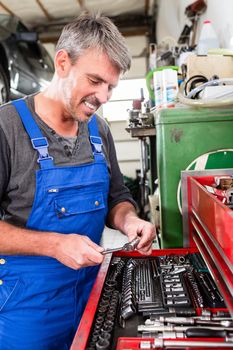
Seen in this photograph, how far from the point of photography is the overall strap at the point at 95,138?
1.13 m

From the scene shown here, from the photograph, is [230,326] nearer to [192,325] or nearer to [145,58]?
[192,325]

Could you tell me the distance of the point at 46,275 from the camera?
99 cm

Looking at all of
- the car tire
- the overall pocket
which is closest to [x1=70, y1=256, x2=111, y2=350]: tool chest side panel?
the overall pocket

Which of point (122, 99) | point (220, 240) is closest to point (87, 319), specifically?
point (220, 240)

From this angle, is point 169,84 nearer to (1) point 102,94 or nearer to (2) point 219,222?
(1) point 102,94

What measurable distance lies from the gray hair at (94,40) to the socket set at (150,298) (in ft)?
2.00

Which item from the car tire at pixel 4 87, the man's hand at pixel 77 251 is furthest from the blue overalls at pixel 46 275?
the car tire at pixel 4 87

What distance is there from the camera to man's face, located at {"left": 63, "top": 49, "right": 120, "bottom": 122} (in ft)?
3.26

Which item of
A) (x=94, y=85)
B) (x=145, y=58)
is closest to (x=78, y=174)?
(x=94, y=85)

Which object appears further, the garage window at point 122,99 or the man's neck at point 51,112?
the garage window at point 122,99

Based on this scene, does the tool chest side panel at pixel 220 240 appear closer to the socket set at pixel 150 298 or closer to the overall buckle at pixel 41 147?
the socket set at pixel 150 298

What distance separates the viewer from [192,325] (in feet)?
2.16

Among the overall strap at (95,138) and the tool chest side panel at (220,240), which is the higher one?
the overall strap at (95,138)

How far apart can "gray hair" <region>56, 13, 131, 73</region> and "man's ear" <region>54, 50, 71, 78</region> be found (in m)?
0.01
